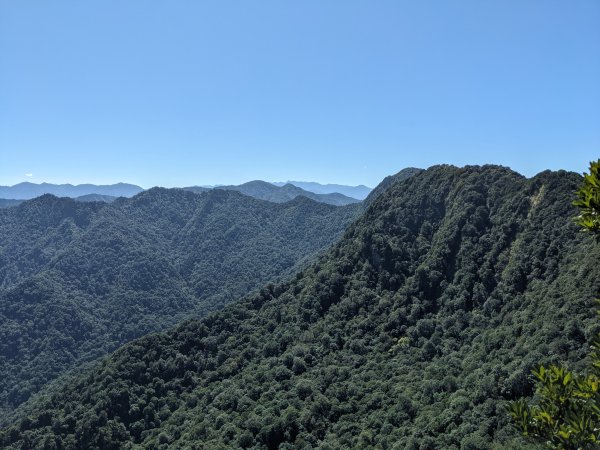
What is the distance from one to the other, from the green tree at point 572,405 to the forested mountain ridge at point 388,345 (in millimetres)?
37165

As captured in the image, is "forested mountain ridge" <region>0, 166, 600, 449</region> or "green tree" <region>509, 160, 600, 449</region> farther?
"forested mountain ridge" <region>0, 166, 600, 449</region>

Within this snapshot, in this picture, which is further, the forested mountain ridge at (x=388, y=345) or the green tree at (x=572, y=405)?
the forested mountain ridge at (x=388, y=345)

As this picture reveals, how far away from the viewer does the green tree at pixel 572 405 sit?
10359 millimetres

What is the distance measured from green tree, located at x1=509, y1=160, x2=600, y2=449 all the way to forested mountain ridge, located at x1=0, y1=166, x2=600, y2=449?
37165 mm

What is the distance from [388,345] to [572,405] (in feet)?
224

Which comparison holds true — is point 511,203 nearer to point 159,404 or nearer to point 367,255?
point 367,255

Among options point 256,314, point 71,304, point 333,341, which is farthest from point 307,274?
point 71,304

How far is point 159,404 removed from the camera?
7600cm

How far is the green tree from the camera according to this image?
10.4 m

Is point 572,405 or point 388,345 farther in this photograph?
point 388,345

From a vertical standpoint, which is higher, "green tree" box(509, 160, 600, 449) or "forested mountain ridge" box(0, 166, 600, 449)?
"green tree" box(509, 160, 600, 449)

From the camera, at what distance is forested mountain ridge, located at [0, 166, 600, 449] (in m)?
55.0

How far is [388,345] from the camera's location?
7712 centimetres

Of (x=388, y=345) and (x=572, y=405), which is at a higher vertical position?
(x=572, y=405)
